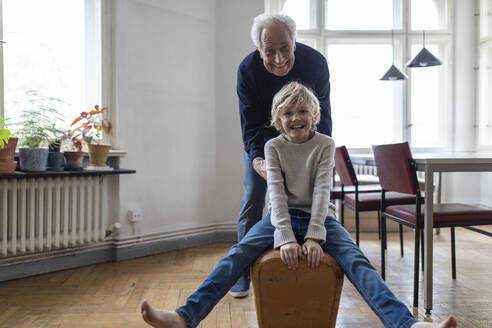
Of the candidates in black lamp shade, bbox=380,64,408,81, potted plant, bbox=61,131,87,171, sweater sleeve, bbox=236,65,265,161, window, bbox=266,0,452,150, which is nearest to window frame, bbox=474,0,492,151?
window, bbox=266,0,452,150

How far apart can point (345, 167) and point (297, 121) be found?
1.33 meters

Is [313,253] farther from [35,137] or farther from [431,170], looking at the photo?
[35,137]

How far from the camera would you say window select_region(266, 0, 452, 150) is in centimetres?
461

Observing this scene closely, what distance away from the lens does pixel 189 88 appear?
3.20 meters

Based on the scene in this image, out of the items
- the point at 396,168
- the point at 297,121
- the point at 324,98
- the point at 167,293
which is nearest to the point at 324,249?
the point at 297,121

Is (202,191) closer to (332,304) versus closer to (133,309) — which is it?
(133,309)

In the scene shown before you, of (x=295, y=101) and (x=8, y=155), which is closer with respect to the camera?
(x=295, y=101)

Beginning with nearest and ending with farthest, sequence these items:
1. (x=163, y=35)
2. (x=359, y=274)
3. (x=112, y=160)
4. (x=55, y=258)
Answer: (x=359, y=274), (x=55, y=258), (x=112, y=160), (x=163, y=35)

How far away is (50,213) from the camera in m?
2.45

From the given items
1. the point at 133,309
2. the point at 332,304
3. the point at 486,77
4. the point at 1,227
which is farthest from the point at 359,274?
the point at 486,77

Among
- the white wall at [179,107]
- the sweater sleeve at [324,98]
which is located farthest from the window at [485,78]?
the sweater sleeve at [324,98]

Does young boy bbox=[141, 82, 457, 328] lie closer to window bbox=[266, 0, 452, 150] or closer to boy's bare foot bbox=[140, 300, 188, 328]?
boy's bare foot bbox=[140, 300, 188, 328]

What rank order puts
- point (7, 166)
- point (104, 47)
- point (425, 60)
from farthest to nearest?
1. point (425, 60)
2. point (104, 47)
3. point (7, 166)

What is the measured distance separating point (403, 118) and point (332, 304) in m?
3.74
